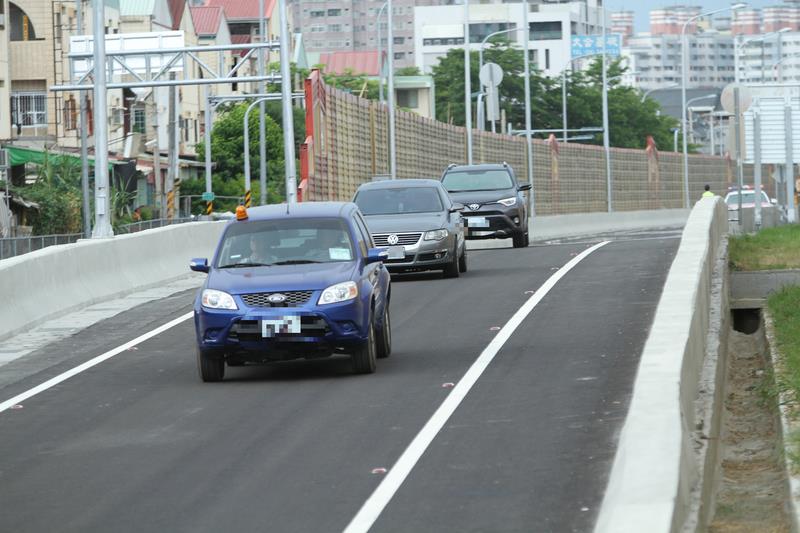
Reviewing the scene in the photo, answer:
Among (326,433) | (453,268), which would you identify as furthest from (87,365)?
(453,268)

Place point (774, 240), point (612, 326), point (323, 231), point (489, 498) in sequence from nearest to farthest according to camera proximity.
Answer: point (489, 498), point (323, 231), point (612, 326), point (774, 240)

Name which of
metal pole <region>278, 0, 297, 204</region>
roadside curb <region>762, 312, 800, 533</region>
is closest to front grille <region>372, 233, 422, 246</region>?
roadside curb <region>762, 312, 800, 533</region>

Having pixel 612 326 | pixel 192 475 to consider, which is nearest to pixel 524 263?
pixel 612 326

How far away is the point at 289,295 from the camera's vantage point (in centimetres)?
1478

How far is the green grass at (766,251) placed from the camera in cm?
2656

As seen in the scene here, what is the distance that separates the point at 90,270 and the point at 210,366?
8521 mm

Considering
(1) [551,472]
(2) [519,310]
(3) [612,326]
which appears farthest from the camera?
(2) [519,310]

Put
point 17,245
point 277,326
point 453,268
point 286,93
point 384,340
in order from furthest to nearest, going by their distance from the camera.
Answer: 1. point 286,93
2. point 17,245
3. point 453,268
4. point 384,340
5. point 277,326

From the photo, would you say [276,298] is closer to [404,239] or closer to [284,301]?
[284,301]

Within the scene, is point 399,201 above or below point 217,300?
above

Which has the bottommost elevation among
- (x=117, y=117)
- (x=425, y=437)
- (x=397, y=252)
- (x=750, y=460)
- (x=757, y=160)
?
(x=750, y=460)

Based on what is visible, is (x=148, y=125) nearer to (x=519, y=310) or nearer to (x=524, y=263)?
(x=524, y=263)

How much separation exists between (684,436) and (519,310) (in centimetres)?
1126

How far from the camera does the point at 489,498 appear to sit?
984 cm
